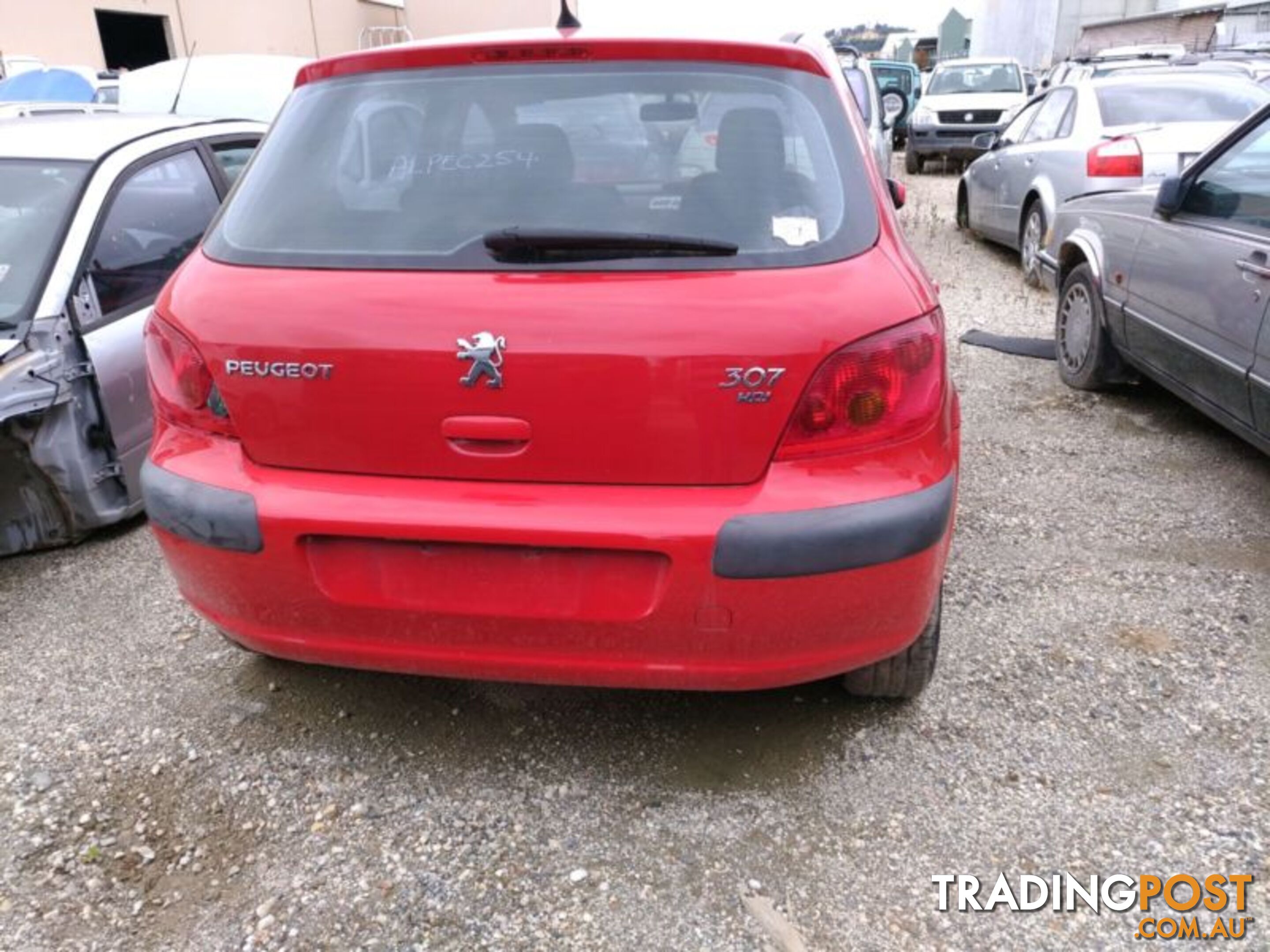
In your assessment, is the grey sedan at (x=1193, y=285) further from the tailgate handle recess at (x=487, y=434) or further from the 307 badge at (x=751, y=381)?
the tailgate handle recess at (x=487, y=434)

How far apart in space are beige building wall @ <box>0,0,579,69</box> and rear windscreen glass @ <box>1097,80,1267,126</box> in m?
7.21

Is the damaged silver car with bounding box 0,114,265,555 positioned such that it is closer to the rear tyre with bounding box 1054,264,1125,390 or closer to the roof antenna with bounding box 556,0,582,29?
the roof antenna with bounding box 556,0,582,29

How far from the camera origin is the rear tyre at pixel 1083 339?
5.07 metres

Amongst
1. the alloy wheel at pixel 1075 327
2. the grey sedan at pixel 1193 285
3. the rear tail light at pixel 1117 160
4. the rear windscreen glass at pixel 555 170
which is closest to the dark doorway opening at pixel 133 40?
the rear tail light at pixel 1117 160

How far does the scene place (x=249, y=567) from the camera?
7.06 ft

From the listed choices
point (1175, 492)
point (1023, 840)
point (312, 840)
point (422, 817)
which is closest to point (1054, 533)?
point (1175, 492)

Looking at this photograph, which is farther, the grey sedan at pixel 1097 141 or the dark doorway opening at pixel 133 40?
the dark doorway opening at pixel 133 40

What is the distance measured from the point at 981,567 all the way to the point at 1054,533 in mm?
447

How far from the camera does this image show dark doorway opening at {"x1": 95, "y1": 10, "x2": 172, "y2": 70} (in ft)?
74.5

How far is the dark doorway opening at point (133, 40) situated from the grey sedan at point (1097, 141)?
20890mm

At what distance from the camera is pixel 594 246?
2.06 m

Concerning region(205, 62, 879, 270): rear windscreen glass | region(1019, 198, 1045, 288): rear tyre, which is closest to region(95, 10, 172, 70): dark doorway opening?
region(1019, 198, 1045, 288): rear tyre

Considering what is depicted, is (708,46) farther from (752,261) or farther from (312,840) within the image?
(312,840)

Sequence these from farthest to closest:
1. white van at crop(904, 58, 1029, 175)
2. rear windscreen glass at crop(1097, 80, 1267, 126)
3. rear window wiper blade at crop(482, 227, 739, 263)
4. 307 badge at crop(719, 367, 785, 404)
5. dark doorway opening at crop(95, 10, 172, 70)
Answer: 1. dark doorway opening at crop(95, 10, 172, 70)
2. white van at crop(904, 58, 1029, 175)
3. rear windscreen glass at crop(1097, 80, 1267, 126)
4. rear window wiper blade at crop(482, 227, 739, 263)
5. 307 badge at crop(719, 367, 785, 404)
